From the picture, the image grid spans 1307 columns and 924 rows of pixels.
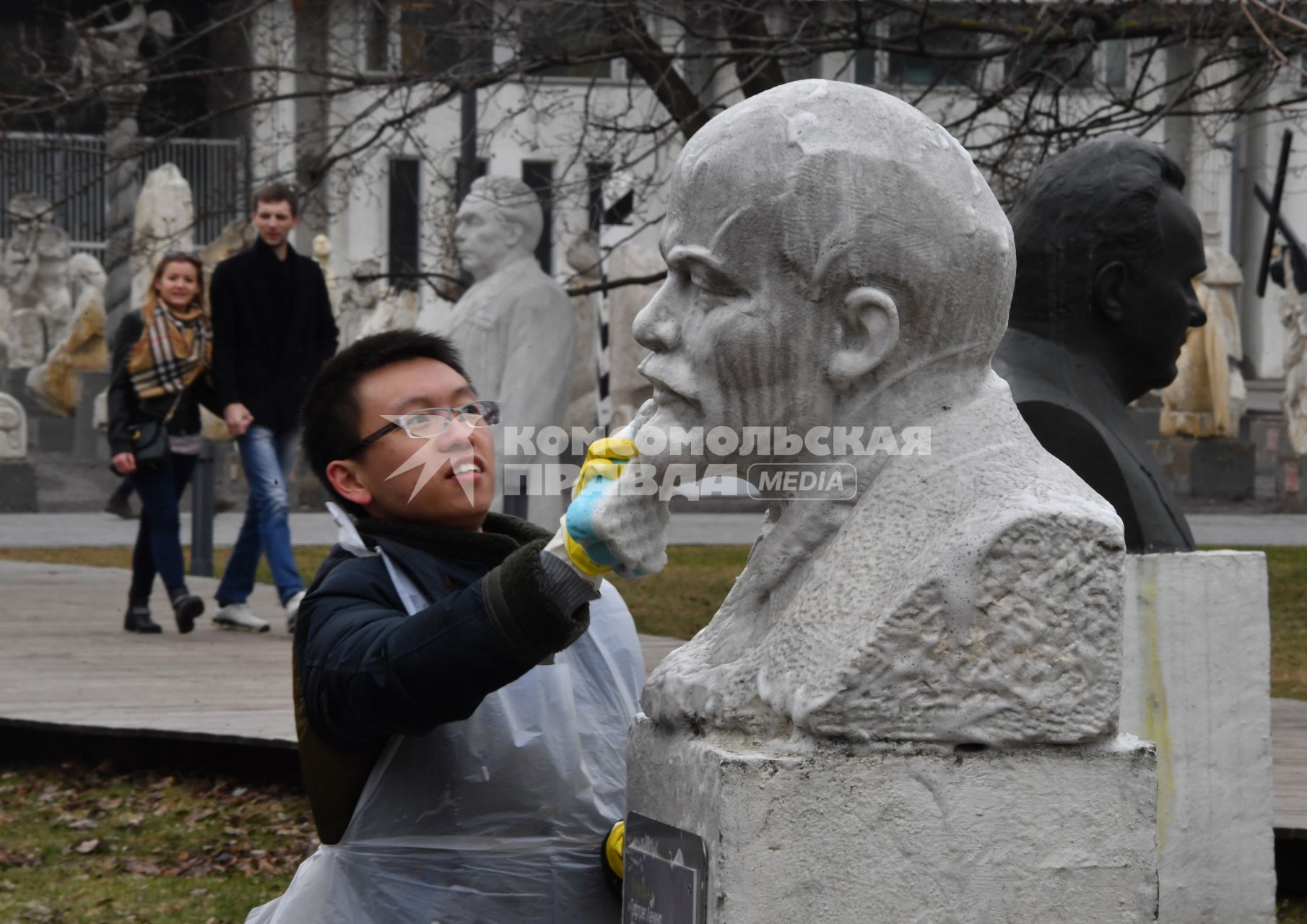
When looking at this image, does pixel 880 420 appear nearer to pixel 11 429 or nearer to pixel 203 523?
pixel 203 523

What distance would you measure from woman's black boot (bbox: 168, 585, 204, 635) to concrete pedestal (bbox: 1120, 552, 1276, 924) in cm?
510

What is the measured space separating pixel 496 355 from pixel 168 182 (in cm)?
1339

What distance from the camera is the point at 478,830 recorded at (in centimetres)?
278

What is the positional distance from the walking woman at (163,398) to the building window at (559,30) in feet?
5.92

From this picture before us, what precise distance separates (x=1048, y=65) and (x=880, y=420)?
19.2 feet

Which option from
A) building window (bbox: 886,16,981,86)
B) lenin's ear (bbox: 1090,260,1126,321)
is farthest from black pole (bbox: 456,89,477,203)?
lenin's ear (bbox: 1090,260,1126,321)

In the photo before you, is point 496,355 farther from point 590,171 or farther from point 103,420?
point 103,420

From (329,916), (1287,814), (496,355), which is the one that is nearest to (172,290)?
(496,355)

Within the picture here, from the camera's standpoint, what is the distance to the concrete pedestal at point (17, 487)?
1677 centimetres

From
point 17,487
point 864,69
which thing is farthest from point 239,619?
point 17,487

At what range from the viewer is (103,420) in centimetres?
2039

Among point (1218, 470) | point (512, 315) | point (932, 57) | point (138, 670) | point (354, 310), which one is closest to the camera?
point (138, 670)

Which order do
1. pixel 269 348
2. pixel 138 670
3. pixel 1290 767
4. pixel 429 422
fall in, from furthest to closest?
pixel 269 348 → pixel 138 670 → pixel 1290 767 → pixel 429 422

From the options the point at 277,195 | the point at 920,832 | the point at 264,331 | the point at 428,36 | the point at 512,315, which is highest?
the point at 428,36
